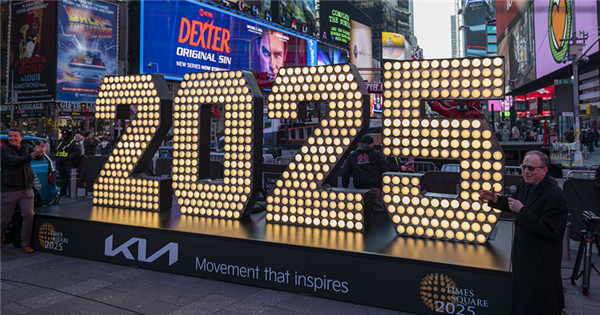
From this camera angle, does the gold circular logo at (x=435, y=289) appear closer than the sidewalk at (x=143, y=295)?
Yes

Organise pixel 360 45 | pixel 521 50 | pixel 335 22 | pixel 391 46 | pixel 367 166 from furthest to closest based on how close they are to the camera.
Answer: pixel 391 46 < pixel 360 45 < pixel 335 22 < pixel 521 50 < pixel 367 166

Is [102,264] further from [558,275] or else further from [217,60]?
[217,60]

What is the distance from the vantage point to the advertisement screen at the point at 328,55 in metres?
64.6

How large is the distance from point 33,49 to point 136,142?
36.6 m

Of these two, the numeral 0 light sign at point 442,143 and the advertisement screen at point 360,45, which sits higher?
the advertisement screen at point 360,45

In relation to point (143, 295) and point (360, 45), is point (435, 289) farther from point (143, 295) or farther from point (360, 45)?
point (360, 45)

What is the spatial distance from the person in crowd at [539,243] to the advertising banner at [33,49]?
39683mm

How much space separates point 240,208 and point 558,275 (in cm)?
482

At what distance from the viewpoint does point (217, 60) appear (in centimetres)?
4328

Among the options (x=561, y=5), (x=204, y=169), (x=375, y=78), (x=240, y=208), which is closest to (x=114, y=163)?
(x=204, y=169)

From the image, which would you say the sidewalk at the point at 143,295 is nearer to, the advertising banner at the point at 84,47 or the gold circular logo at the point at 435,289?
the gold circular logo at the point at 435,289

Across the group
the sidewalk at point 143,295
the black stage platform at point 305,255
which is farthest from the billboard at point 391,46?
the sidewalk at point 143,295

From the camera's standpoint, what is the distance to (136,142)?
820cm

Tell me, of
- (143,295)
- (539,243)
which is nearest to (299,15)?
(143,295)
